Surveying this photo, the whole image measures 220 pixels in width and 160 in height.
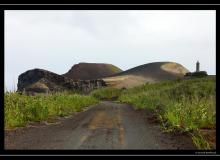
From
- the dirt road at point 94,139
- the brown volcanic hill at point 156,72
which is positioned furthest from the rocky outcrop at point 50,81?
the dirt road at point 94,139

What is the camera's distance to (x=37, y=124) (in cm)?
1880

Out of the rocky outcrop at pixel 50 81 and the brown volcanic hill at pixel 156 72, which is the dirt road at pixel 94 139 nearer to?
the rocky outcrop at pixel 50 81

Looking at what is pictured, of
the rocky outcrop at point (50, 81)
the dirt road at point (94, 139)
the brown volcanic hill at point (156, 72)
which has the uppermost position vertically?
the brown volcanic hill at point (156, 72)

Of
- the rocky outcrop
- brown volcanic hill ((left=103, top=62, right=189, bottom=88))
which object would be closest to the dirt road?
the rocky outcrop

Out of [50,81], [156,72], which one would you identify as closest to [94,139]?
[50,81]

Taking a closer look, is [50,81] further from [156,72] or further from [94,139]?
[156,72]

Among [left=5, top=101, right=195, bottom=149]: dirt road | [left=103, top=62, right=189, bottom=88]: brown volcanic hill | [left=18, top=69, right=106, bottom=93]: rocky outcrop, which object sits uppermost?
[left=103, top=62, right=189, bottom=88]: brown volcanic hill

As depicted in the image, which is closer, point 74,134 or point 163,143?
point 163,143

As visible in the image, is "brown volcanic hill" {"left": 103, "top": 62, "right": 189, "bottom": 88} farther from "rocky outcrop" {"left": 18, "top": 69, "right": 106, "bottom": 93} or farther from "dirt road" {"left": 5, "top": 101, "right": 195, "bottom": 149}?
"dirt road" {"left": 5, "top": 101, "right": 195, "bottom": 149}
